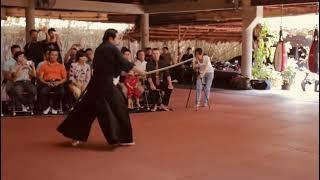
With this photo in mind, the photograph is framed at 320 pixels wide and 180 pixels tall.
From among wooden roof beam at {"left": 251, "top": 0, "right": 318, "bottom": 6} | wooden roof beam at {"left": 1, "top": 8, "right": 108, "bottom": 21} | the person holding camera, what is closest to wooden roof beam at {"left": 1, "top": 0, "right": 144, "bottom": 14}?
wooden roof beam at {"left": 1, "top": 8, "right": 108, "bottom": 21}

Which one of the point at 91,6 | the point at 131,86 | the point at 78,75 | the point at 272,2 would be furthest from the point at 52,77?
the point at 91,6

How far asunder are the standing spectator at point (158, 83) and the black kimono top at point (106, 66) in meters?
3.02

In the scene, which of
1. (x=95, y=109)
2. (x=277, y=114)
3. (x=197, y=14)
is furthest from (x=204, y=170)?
(x=197, y=14)

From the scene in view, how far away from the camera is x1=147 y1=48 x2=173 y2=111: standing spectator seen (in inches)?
323

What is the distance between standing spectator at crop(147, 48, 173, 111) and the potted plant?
4.87m

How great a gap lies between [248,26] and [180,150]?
26.3 ft

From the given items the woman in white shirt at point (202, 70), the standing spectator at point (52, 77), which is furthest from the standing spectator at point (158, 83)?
the standing spectator at point (52, 77)

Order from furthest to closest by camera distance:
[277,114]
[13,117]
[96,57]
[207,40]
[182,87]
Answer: [207,40] < [182,87] < [277,114] < [13,117] < [96,57]

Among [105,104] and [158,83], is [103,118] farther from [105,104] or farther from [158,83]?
[158,83]

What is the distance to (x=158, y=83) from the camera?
8.33m

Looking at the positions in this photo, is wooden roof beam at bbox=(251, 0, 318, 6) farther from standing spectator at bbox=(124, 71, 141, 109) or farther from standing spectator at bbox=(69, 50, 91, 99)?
standing spectator at bbox=(69, 50, 91, 99)

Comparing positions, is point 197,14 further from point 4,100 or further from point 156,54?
point 4,100

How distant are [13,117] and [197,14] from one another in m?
9.14

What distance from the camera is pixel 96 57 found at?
5.11 m
